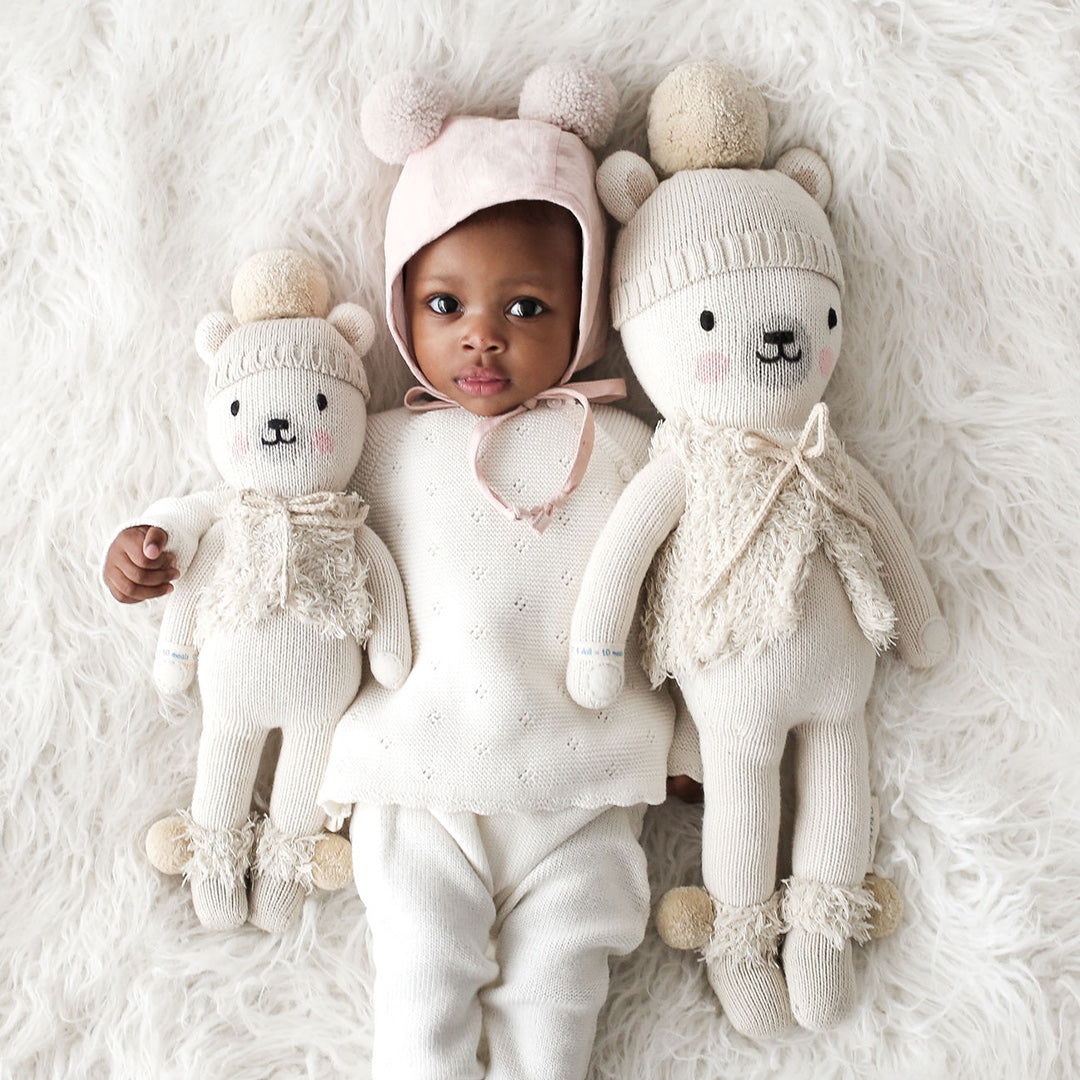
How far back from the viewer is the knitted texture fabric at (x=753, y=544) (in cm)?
118

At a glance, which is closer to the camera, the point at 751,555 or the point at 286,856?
the point at 751,555

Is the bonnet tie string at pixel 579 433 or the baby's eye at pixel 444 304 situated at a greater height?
the baby's eye at pixel 444 304

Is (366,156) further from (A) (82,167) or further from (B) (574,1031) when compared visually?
(B) (574,1031)

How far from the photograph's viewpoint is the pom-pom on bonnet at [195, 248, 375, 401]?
1250 millimetres

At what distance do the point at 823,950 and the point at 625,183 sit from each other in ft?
2.91

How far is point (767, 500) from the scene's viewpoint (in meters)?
1.18

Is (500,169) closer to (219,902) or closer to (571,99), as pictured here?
(571,99)

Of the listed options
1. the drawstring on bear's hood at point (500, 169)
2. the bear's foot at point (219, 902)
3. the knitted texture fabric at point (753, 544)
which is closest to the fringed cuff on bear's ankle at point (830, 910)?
the knitted texture fabric at point (753, 544)

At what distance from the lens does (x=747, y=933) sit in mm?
1253

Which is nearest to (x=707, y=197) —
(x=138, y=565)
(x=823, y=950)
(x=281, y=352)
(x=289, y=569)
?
(x=281, y=352)

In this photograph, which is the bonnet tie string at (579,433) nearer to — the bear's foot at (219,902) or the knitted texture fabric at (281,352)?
the knitted texture fabric at (281,352)

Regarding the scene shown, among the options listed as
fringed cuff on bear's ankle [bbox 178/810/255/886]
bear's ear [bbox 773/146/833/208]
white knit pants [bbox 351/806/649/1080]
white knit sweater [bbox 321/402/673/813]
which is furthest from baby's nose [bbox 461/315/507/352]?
fringed cuff on bear's ankle [bbox 178/810/255/886]

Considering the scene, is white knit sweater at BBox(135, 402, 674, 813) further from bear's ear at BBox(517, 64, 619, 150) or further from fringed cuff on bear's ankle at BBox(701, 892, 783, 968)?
bear's ear at BBox(517, 64, 619, 150)

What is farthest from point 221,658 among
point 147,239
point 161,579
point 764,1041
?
point 764,1041
